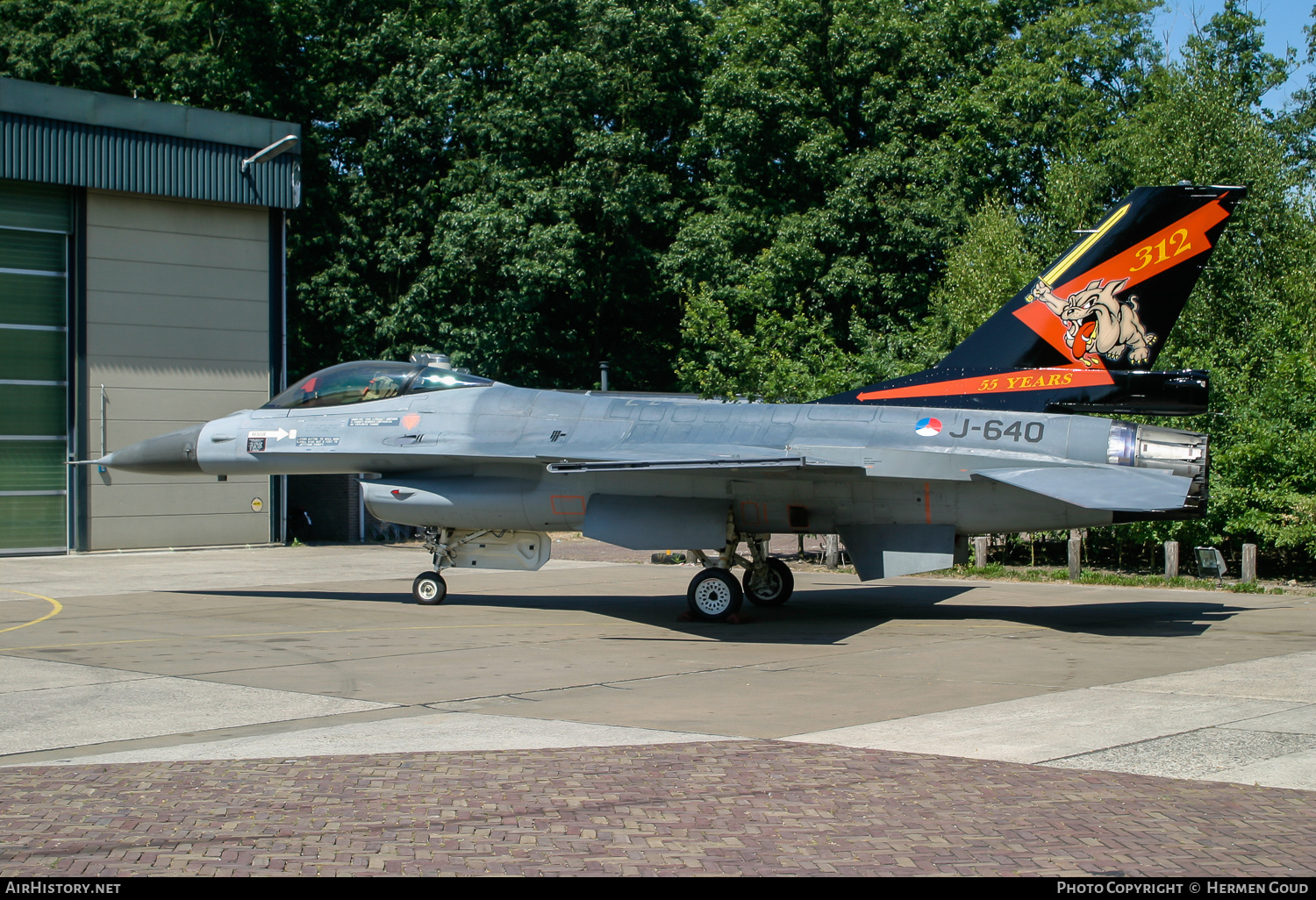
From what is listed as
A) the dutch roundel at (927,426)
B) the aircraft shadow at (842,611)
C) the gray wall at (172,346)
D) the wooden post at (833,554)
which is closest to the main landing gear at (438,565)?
the aircraft shadow at (842,611)

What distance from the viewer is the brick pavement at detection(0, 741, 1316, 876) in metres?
4.99

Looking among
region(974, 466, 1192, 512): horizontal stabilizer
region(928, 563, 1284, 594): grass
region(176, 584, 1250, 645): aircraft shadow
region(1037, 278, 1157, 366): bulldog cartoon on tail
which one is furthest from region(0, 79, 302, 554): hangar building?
region(974, 466, 1192, 512): horizontal stabilizer

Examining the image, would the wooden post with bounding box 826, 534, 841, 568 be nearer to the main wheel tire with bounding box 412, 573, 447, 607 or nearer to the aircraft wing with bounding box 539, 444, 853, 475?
the main wheel tire with bounding box 412, 573, 447, 607

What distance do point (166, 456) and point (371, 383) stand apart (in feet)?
10.8

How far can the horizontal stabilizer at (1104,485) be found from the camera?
1172 centimetres

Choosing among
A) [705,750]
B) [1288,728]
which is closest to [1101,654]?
[1288,728]

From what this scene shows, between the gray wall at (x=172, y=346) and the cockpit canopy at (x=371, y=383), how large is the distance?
1278cm

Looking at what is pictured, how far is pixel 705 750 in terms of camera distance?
7.25m

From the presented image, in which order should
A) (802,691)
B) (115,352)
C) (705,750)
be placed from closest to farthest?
(705,750)
(802,691)
(115,352)

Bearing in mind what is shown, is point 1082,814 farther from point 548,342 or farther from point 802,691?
point 548,342

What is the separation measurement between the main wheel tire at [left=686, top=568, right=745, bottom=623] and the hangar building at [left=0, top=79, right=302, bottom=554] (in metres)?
17.7

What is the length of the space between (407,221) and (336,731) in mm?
32027

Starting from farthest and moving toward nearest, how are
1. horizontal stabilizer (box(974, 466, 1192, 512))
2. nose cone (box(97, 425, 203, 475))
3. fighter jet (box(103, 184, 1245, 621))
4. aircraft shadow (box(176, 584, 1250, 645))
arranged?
nose cone (box(97, 425, 203, 475))
aircraft shadow (box(176, 584, 1250, 645))
fighter jet (box(103, 184, 1245, 621))
horizontal stabilizer (box(974, 466, 1192, 512))

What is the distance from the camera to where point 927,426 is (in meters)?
13.4
